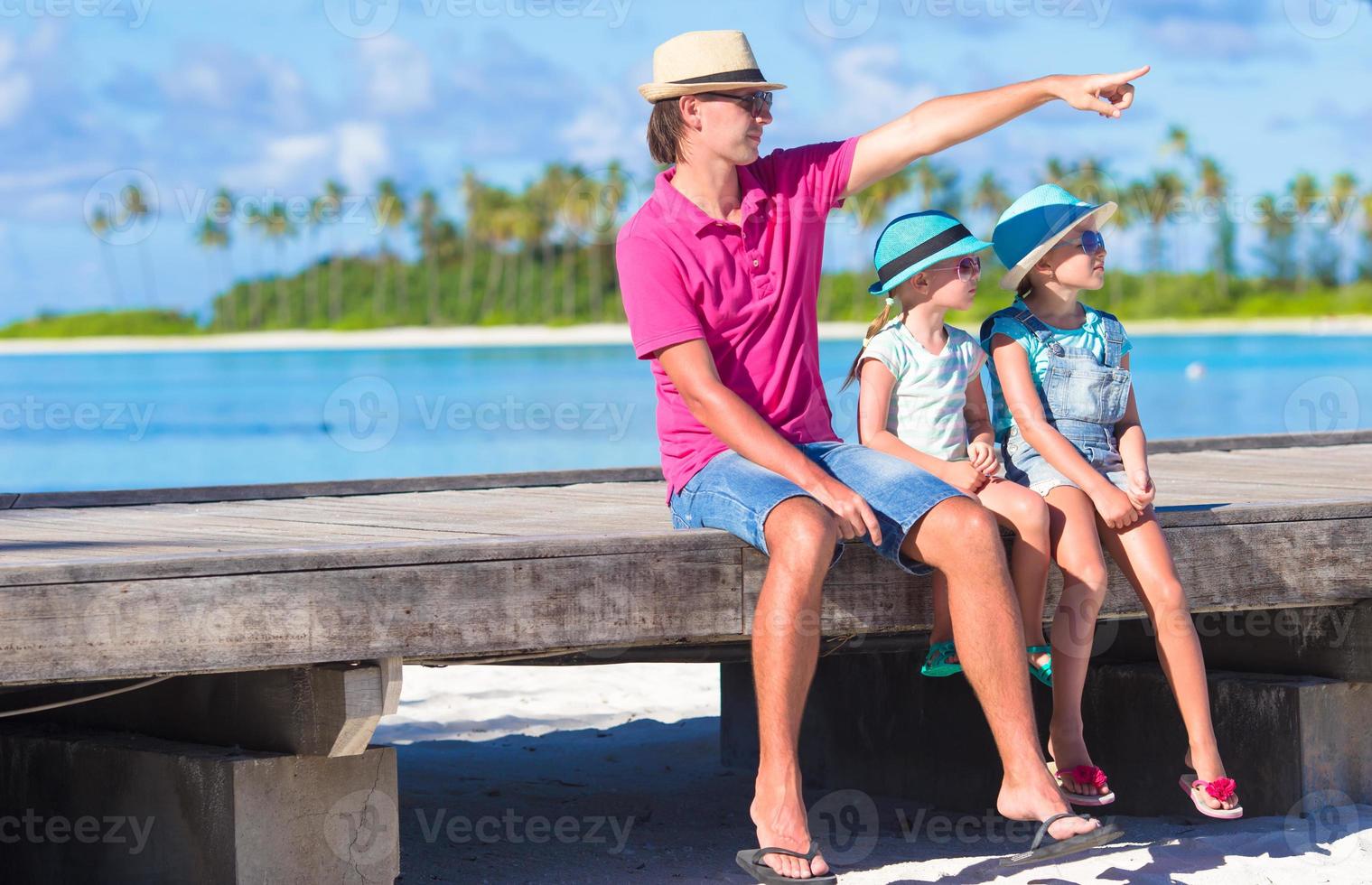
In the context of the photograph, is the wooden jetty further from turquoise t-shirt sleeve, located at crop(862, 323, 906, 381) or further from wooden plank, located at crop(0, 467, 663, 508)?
turquoise t-shirt sleeve, located at crop(862, 323, 906, 381)

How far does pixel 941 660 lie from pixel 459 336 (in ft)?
269

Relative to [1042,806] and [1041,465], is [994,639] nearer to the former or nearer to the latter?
[1042,806]

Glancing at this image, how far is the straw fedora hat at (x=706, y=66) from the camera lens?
4465mm

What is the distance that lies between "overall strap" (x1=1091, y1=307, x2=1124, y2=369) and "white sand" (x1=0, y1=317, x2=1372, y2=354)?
65234 millimetres

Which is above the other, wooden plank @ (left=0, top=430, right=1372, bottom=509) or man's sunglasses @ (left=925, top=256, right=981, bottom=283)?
man's sunglasses @ (left=925, top=256, right=981, bottom=283)

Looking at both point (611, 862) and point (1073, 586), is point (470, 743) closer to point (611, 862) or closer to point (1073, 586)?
point (611, 862)

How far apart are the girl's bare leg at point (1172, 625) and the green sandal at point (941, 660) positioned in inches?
21.1

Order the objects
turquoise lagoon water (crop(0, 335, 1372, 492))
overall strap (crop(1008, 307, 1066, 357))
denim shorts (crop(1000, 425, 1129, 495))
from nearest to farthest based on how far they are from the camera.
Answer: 1. denim shorts (crop(1000, 425, 1129, 495))
2. overall strap (crop(1008, 307, 1066, 357))
3. turquoise lagoon water (crop(0, 335, 1372, 492))

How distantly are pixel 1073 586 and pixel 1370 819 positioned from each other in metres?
1.41

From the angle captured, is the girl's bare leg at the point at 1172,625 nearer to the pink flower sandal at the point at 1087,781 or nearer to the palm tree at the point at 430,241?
the pink flower sandal at the point at 1087,781

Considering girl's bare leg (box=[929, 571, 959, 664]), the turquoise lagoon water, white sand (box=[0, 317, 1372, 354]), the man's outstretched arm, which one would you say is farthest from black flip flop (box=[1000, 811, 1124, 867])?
white sand (box=[0, 317, 1372, 354])

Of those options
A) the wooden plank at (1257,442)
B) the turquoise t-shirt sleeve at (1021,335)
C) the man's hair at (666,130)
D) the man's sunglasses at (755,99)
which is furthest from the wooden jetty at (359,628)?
the wooden plank at (1257,442)

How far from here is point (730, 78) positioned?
4.49 m

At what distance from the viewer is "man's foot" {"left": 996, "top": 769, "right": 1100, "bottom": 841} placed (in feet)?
12.2
